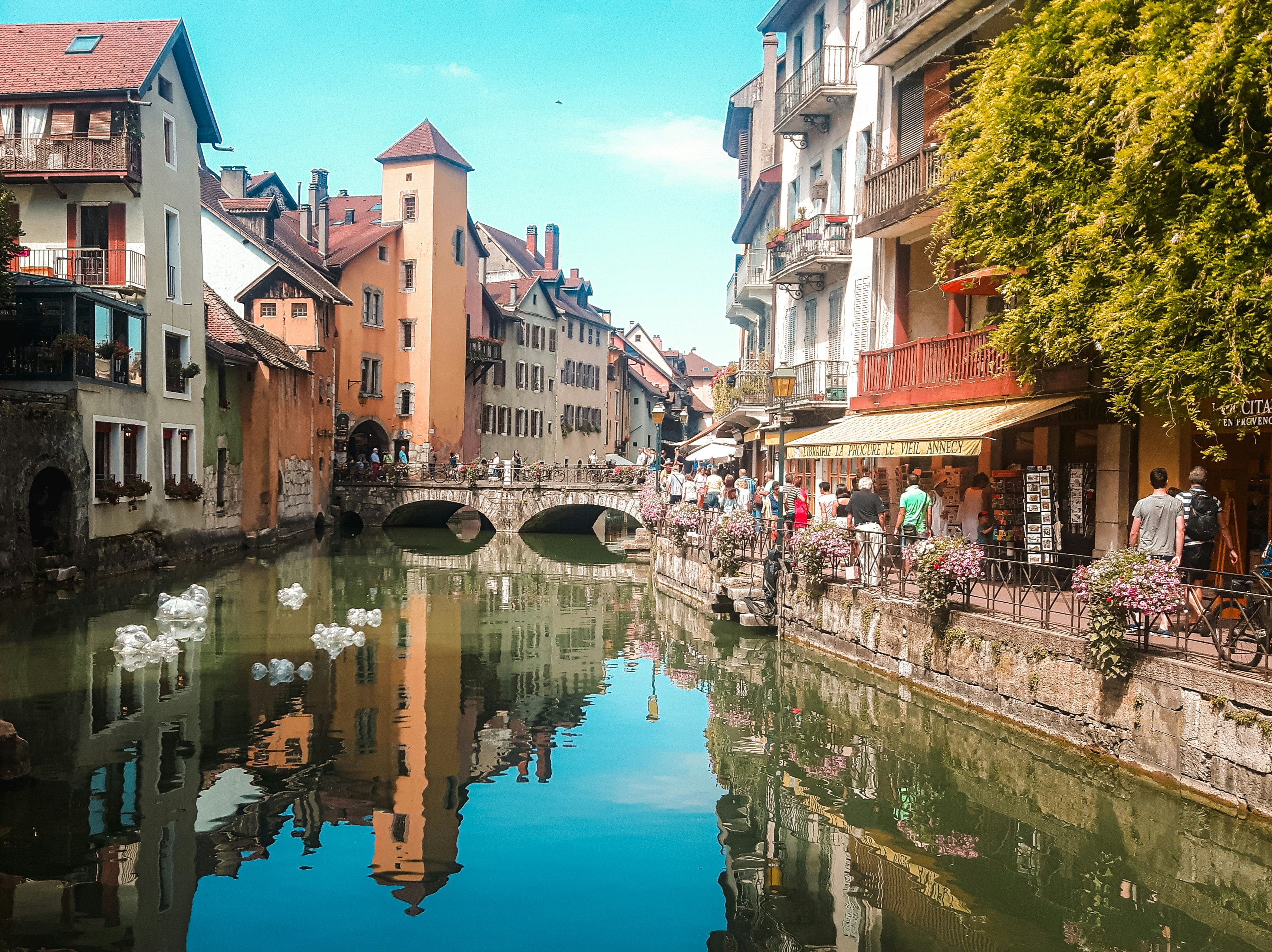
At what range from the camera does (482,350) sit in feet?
198

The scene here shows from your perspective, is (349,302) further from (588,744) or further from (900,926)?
(900,926)

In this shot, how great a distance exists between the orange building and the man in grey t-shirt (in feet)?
146

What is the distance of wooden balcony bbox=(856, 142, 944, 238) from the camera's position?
20797 millimetres

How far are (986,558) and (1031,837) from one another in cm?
471

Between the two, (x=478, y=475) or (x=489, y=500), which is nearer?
(x=489, y=500)

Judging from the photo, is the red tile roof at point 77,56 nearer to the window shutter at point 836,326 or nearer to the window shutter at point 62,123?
the window shutter at point 62,123

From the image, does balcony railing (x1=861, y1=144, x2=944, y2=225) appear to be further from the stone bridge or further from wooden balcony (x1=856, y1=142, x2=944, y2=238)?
the stone bridge

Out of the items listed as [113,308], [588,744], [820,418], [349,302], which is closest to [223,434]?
[113,308]

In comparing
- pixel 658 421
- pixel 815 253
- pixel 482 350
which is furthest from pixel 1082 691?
pixel 482 350

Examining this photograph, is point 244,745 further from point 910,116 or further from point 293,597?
point 910,116

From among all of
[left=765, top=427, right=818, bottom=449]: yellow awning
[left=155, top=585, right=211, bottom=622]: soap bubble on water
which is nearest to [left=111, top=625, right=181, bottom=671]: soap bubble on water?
[left=155, top=585, right=211, bottom=622]: soap bubble on water

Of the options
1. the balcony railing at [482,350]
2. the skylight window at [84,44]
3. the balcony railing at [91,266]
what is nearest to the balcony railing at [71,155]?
the balcony railing at [91,266]

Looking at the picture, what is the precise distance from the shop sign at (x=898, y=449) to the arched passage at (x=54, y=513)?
15.8m

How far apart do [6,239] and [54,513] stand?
5928mm
